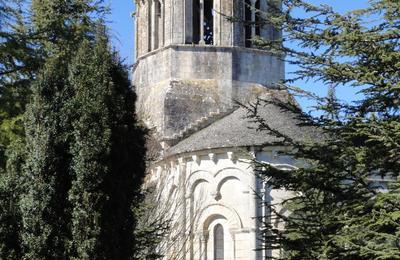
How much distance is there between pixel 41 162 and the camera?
10.3m

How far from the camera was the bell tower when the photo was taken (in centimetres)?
3156

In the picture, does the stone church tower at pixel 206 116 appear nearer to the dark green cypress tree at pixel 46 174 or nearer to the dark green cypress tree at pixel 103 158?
the dark green cypress tree at pixel 103 158

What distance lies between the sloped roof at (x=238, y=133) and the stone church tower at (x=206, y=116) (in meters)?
0.05

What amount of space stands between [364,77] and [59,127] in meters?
4.28

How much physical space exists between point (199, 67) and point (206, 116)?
6.95 ft

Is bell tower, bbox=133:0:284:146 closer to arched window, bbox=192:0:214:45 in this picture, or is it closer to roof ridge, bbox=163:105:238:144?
arched window, bbox=192:0:214:45

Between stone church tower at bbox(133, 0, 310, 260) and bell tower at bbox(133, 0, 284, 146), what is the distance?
0.13 feet

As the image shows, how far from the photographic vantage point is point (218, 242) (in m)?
27.9

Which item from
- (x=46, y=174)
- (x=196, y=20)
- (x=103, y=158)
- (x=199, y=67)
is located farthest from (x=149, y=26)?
(x=46, y=174)

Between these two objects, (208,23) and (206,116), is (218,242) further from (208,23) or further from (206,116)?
(208,23)

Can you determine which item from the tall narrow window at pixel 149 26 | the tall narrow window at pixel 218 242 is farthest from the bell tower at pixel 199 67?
the tall narrow window at pixel 218 242

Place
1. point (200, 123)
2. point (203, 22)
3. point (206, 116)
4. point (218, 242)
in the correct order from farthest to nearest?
point (203, 22), point (206, 116), point (200, 123), point (218, 242)

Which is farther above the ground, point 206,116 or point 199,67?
point 199,67

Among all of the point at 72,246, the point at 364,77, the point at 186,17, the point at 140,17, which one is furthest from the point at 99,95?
the point at 140,17
